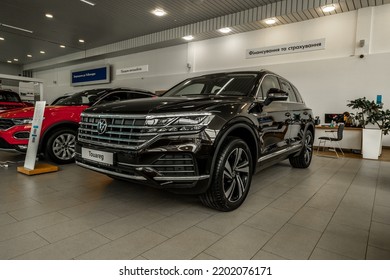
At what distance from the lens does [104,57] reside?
13.3 meters

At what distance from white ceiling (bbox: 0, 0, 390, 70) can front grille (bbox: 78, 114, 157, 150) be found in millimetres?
5713

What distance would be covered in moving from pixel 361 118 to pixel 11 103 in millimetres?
9484

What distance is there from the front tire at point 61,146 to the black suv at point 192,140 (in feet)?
5.88

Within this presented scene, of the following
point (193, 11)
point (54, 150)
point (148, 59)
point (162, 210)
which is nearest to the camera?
point (162, 210)

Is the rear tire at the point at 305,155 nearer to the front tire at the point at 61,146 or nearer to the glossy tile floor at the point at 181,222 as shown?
the glossy tile floor at the point at 181,222

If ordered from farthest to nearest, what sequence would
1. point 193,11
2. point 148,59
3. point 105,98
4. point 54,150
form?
point 148,59 < point 193,11 < point 105,98 < point 54,150

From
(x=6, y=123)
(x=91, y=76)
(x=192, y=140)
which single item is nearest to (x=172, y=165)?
(x=192, y=140)

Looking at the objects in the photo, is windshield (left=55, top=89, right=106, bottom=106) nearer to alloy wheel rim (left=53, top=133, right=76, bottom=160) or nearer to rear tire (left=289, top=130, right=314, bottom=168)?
alloy wheel rim (left=53, top=133, right=76, bottom=160)

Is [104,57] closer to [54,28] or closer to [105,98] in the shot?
[54,28]

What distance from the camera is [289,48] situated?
780 cm

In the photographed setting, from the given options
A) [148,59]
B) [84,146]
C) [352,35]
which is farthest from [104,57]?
[84,146]

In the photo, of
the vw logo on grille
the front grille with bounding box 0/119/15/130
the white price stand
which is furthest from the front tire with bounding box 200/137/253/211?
the front grille with bounding box 0/119/15/130

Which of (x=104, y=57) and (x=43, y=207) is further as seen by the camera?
(x=104, y=57)

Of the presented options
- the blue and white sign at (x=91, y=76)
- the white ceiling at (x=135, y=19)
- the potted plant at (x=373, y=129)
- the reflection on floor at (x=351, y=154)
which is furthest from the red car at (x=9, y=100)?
the potted plant at (x=373, y=129)
